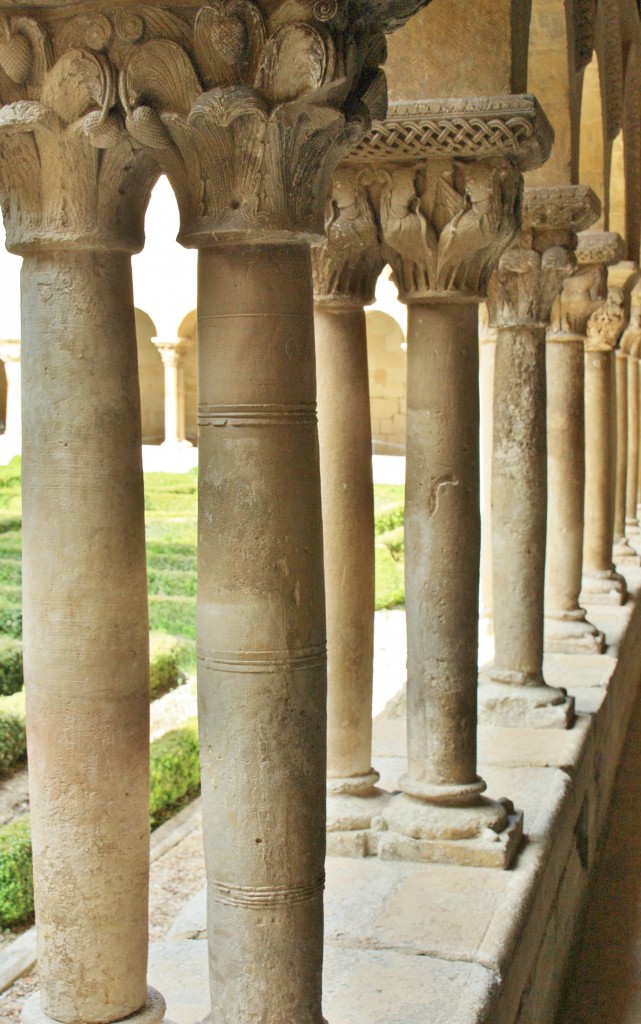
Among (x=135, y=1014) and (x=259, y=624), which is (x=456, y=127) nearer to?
(x=259, y=624)

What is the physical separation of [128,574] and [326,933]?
1.46 metres

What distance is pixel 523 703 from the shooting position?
18.1 ft

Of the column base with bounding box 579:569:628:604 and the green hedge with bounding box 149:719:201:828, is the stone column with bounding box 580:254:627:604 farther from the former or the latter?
the green hedge with bounding box 149:719:201:828

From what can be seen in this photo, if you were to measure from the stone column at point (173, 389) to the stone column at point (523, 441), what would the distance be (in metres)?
16.9

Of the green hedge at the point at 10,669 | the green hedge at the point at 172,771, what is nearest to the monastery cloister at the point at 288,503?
the green hedge at the point at 172,771

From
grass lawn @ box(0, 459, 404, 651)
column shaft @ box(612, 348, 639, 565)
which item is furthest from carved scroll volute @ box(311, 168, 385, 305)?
column shaft @ box(612, 348, 639, 565)

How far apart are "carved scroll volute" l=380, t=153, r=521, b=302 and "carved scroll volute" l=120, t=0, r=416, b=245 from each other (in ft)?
5.03

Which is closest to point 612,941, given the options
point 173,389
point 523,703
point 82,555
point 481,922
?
point 523,703

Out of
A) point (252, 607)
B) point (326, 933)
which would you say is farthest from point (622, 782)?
point (252, 607)

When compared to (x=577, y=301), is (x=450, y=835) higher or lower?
lower

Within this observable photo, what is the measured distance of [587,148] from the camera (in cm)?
711

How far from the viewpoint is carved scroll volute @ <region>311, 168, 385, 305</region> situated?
3.99 meters

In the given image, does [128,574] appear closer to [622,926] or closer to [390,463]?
[622,926]

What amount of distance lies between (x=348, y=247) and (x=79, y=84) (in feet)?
6.17
